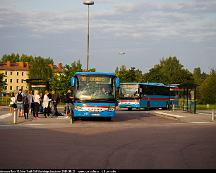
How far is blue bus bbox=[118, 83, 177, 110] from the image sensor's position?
48844 millimetres

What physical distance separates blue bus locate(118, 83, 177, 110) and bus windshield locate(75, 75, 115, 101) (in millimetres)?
21251

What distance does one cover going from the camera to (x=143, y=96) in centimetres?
4956

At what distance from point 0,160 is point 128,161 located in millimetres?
2853

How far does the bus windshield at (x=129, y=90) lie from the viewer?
48.7 meters

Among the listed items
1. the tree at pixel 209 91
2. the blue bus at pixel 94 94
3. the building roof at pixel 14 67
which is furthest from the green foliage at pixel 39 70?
the blue bus at pixel 94 94

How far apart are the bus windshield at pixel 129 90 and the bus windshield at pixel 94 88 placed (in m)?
21.1

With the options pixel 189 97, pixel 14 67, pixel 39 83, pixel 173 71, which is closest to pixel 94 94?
pixel 39 83

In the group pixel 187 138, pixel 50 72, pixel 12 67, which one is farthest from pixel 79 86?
pixel 12 67

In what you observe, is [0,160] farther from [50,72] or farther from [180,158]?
[50,72]

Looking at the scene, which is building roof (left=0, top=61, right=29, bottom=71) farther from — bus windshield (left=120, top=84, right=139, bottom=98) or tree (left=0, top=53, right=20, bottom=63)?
bus windshield (left=120, top=84, right=139, bottom=98)

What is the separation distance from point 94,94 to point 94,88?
348 millimetres

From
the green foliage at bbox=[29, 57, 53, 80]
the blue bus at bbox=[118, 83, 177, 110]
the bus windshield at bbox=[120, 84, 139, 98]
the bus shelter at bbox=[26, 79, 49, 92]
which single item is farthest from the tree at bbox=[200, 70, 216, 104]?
the green foliage at bbox=[29, 57, 53, 80]

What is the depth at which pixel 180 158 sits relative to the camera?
11.6m

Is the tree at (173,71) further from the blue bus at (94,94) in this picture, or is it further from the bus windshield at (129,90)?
the blue bus at (94,94)
